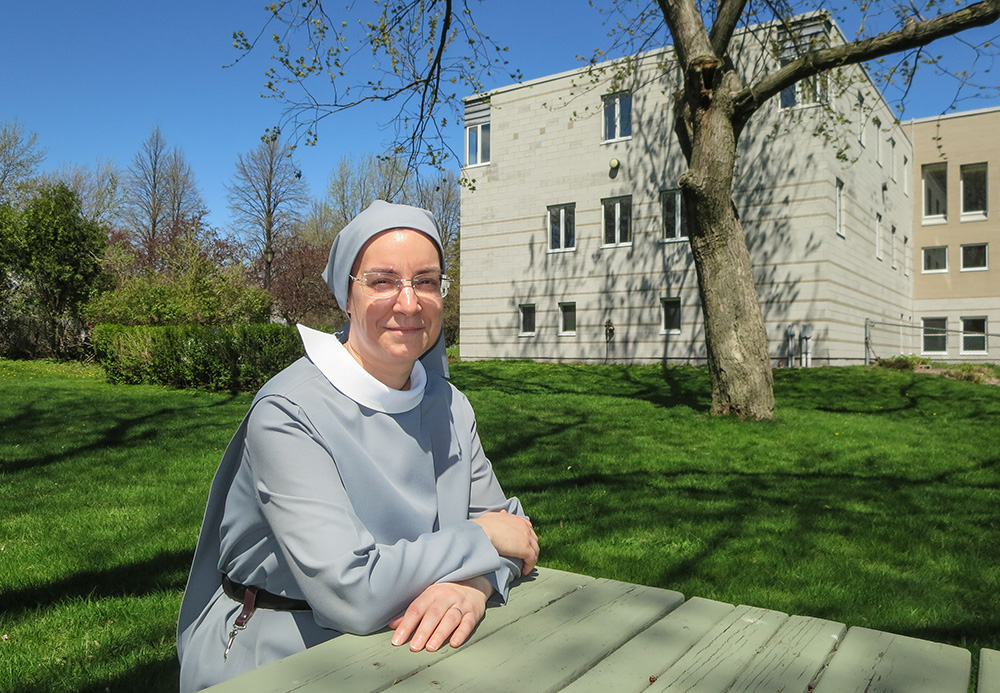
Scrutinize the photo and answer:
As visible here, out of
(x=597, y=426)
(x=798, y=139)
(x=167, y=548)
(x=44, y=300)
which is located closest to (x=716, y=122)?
(x=597, y=426)

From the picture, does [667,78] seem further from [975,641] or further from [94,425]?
[975,641]

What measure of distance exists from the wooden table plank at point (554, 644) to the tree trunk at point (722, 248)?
32.3 ft

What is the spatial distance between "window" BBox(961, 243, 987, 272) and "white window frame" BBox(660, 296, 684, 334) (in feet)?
58.0

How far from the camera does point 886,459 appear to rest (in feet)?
29.6

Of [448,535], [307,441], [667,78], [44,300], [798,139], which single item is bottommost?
[448,535]

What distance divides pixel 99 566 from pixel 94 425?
21.1 ft

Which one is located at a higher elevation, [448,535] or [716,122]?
[716,122]

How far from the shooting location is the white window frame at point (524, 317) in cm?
2825

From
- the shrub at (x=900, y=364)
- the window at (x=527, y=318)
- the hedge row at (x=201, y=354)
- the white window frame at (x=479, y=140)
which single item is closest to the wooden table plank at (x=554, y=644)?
the hedge row at (x=201, y=354)

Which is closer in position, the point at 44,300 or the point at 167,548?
the point at 167,548

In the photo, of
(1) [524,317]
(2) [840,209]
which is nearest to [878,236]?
(2) [840,209]

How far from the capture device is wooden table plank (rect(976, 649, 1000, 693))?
1.53 metres

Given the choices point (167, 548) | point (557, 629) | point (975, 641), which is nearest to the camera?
point (557, 629)

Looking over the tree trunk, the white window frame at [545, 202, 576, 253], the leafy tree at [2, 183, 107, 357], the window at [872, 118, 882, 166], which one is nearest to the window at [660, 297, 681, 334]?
the white window frame at [545, 202, 576, 253]
